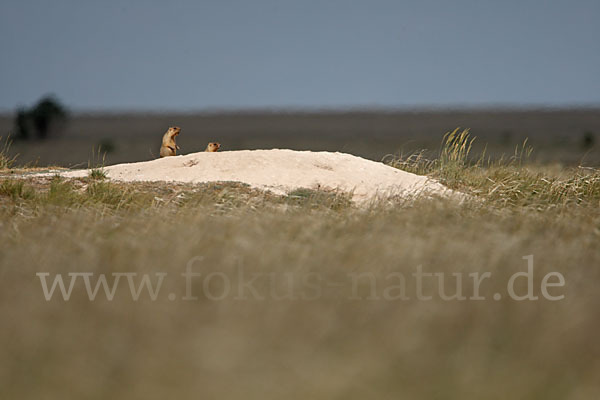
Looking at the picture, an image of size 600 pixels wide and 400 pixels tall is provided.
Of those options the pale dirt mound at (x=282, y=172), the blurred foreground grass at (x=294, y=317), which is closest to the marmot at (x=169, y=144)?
the pale dirt mound at (x=282, y=172)

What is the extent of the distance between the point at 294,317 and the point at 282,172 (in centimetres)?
651

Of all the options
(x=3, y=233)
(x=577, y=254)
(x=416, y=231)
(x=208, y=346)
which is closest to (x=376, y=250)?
(x=416, y=231)

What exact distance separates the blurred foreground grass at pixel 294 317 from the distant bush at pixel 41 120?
167 ft

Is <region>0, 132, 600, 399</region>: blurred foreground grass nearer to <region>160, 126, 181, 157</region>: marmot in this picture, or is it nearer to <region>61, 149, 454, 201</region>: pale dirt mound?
<region>61, 149, 454, 201</region>: pale dirt mound

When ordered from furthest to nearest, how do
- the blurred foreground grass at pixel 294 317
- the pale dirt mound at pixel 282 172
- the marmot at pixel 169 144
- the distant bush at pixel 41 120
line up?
the distant bush at pixel 41 120 < the marmot at pixel 169 144 < the pale dirt mound at pixel 282 172 < the blurred foreground grass at pixel 294 317

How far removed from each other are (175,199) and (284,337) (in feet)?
17.1

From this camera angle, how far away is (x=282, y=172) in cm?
941

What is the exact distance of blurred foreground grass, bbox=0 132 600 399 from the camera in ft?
8.41

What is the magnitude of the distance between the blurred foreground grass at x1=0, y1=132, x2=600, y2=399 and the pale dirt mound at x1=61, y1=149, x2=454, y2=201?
3.41 m

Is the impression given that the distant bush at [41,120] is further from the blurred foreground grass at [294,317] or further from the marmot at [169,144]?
the blurred foreground grass at [294,317]

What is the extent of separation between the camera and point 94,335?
9.49ft

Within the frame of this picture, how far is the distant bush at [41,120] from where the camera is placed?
52.3 meters

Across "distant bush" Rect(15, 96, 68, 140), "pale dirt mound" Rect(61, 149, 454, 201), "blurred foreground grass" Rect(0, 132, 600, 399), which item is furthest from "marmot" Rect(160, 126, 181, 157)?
"distant bush" Rect(15, 96, 68, 140)

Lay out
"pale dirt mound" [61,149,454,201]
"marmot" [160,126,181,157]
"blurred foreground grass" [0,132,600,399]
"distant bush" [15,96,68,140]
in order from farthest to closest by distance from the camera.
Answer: "distant bush" [15,96,68,140]
"marmot" [160,126,181,157]
"pale dirt mound" [61,149,454,201]
"blurred foreground grass" [0,132,600,399]
